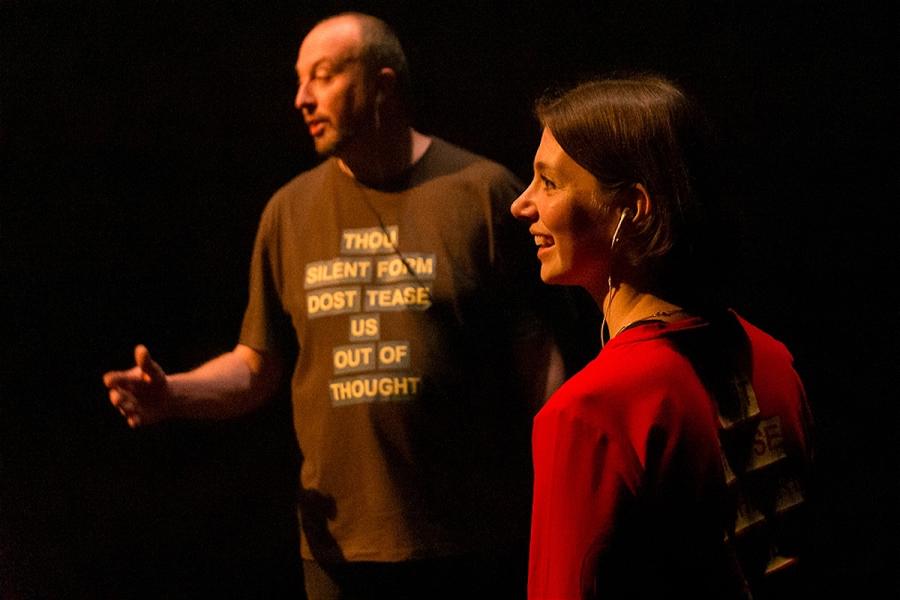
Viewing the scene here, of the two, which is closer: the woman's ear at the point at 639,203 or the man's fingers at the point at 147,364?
the woman's ear at the point at 639,203

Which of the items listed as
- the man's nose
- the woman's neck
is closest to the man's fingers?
the man's nose

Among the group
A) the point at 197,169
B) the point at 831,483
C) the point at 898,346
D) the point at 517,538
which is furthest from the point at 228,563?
the point at 898,346

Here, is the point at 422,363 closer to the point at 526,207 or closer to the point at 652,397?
the point at 526,207

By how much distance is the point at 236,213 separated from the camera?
2.37 metres

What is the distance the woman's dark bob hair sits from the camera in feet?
4.26

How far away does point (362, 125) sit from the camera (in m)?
2.20

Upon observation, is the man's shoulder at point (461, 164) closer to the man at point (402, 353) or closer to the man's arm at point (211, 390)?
the man at point (402, 353)

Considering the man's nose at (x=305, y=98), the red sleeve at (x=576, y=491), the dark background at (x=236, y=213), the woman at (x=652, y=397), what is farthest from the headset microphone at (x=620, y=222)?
the man's nose at (x=305, y=98)

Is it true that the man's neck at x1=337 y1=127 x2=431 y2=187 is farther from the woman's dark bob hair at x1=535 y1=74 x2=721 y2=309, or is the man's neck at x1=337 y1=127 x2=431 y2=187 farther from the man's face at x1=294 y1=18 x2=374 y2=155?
the woman's dark bob hair at x1=535 y1=74 x2=721 y2=309

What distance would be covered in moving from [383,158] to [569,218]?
894 millimetres

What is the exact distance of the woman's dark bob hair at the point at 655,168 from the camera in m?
1.30

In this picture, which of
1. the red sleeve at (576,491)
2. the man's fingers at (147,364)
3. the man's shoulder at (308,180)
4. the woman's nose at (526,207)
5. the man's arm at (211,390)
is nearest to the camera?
the red sleeve at (576,491)

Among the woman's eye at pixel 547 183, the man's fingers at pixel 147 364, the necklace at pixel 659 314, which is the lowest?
the man's fingers at pixel 147 364

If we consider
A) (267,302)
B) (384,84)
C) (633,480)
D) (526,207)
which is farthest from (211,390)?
(633,480)
